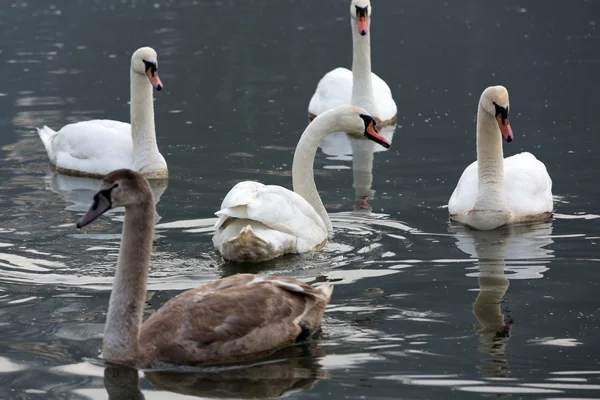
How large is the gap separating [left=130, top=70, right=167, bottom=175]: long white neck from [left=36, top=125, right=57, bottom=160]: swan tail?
49.0 inches

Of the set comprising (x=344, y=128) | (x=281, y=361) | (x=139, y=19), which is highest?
(x=139, y=19)

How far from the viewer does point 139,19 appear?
28.5 m

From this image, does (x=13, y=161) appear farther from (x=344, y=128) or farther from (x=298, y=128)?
(x=344, y=128)

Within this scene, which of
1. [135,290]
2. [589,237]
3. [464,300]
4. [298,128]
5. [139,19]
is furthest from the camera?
[139,19]

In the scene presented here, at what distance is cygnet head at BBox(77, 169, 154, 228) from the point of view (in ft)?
22.4

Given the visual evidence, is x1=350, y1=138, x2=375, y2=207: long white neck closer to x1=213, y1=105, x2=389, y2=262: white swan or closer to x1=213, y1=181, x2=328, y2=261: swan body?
x1=213, y1=105, x2=389, y2=262: white swan

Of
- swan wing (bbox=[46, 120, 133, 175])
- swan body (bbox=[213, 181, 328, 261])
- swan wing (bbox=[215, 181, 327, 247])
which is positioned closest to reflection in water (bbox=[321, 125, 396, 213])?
swan wing (bbox=[215, 181, 327, 247])

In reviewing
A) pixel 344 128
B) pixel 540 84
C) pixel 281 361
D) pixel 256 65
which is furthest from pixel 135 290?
pixel 256 65

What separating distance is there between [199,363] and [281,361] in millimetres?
511

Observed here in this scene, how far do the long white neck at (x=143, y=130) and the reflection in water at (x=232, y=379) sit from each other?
6244 mm

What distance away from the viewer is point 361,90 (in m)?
16.3

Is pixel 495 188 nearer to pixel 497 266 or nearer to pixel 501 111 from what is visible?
pixel 501 111

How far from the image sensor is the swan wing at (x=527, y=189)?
35.2 ft

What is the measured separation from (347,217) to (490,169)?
1.42 m
